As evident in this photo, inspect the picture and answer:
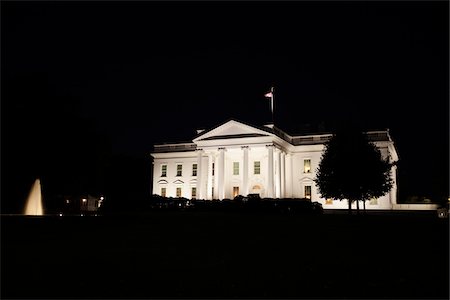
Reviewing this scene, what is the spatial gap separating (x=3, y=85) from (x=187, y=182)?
135 ft

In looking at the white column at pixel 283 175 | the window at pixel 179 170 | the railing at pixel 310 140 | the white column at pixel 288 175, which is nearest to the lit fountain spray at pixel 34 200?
the white column at pixel 283 175

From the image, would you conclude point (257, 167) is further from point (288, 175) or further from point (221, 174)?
point (221, 174)

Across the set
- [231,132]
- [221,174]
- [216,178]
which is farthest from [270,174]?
[216,178]

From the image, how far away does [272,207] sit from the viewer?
35281 millimetres

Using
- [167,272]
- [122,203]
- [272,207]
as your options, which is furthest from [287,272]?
[122,203]

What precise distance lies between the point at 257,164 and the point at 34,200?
36667mm

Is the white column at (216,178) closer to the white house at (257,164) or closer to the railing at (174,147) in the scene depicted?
the white house at (257,164)

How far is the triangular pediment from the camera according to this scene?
174 ft

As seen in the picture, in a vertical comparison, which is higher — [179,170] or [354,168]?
[179,170]

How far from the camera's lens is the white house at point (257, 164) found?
52969mm

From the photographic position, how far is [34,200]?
84.5 feet

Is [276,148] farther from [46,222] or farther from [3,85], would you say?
[46,222]

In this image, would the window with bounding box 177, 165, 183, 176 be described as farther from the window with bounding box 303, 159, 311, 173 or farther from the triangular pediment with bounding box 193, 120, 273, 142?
the window with bounding box 303, 159, 311, 173

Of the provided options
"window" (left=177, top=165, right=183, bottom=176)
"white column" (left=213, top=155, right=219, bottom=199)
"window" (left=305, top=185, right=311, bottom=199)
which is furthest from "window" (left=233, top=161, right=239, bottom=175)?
"window" (left=177, top=165, right=183, bottom=176)
